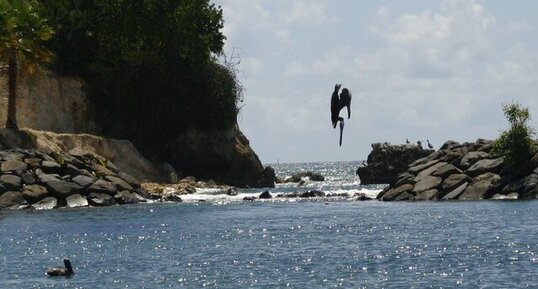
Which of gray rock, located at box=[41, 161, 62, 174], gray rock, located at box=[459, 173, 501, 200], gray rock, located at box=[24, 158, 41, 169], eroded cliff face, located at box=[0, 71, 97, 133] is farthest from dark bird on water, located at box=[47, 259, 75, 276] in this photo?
eroded cliff face, located at box=[0, 71, 97, 133]

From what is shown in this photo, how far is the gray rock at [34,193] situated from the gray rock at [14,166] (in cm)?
143

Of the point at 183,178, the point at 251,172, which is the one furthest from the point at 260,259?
the point at 251,172

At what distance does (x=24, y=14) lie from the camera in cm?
6938

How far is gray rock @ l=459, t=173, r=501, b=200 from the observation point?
212 feet

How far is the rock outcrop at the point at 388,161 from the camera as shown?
372 feet

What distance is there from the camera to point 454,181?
66438mm

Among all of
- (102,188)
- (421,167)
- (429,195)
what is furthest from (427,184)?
(102,188)

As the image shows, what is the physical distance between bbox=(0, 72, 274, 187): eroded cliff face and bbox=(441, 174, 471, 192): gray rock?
27.1 m

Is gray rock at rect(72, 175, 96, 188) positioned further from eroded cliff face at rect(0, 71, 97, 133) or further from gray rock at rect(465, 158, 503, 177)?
gray rock at rect(465, 158, 503, 177)

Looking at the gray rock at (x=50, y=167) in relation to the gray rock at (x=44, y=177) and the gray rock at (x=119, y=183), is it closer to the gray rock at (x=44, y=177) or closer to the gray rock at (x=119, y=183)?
the gray rock at (x=44, y=177)

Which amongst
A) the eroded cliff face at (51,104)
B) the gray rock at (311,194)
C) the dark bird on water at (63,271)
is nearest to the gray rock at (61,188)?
the gray rock at (311,194)

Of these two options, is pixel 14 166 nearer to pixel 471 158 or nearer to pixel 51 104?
pixel 51 104

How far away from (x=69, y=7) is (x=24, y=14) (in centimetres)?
2074

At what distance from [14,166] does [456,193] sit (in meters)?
26.6
